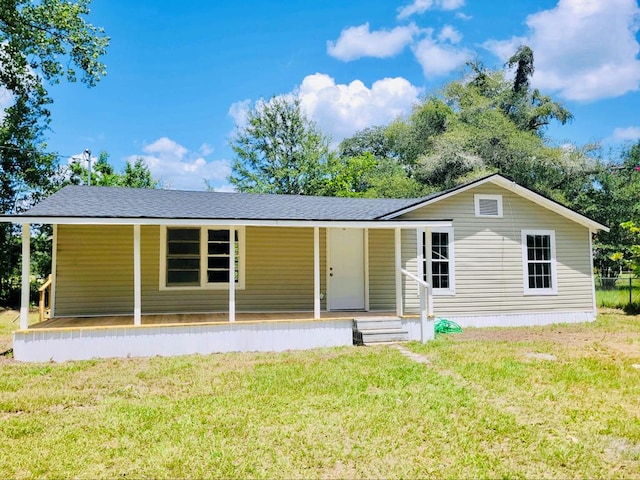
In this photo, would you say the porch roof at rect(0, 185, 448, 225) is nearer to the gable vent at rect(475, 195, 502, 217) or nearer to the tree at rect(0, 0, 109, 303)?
the gable vent at rect(475, 195, 502, 217)

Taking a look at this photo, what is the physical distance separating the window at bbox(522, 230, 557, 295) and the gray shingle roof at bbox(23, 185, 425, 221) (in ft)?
11.5

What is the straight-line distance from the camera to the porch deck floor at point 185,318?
25.9 ft

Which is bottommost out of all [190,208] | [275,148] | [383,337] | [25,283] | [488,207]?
[383,337]

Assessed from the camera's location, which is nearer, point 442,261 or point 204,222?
point 204,222

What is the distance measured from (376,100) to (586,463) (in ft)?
118

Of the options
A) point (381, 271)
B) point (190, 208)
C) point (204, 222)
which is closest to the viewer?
point (204, 222)

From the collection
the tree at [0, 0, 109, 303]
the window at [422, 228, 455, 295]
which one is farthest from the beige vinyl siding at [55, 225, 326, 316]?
the tree at [0, 0, 109, 303]

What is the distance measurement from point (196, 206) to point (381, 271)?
14.6 ft

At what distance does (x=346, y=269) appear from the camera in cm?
998

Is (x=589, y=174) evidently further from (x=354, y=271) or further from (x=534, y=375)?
(x=534, y=375)

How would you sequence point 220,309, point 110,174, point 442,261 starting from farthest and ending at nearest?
1. point 110,174
2. point 442,261
3. point 220,309

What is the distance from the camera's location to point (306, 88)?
2853cm

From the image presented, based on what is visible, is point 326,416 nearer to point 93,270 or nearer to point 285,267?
point 285,267

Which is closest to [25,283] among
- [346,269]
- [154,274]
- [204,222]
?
[154,274]
